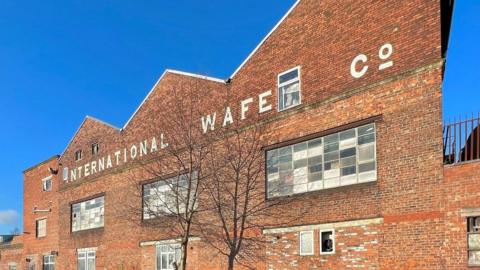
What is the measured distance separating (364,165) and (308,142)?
8.68 feet

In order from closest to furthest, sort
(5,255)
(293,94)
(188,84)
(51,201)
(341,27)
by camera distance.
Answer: (341,27) → (293,94) → (188,84) → (51,201) → (5,255)

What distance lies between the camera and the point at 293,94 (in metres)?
19.8

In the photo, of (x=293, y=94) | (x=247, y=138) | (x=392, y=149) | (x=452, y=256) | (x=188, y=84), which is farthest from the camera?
(x=188, y=84)

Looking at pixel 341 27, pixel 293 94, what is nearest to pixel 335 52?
pixel 341 27

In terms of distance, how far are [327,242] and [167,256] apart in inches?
421

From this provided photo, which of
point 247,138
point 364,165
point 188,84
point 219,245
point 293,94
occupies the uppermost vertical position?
point 188,84

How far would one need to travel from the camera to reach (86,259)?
33562 mm

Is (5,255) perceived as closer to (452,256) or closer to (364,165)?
(364,165)

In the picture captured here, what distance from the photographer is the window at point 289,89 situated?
1959 centimetres

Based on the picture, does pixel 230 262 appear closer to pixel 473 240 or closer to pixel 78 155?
pixel 473 240

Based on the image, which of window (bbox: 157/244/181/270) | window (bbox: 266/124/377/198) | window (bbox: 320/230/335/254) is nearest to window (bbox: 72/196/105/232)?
window (bbox: 157/244/181/270)

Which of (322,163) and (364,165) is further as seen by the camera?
(322,163)

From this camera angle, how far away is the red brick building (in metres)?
14.6

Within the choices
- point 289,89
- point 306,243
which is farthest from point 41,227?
point 306,243
